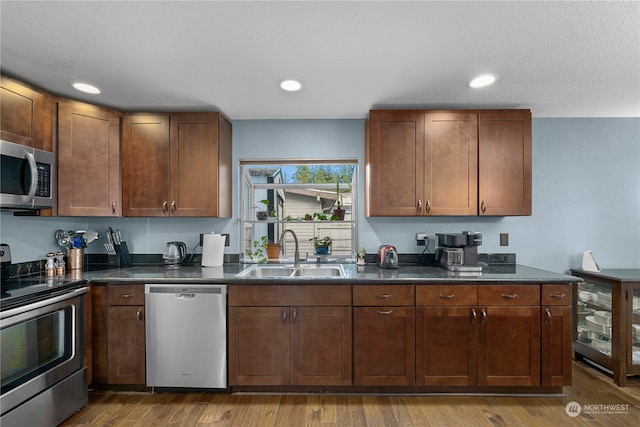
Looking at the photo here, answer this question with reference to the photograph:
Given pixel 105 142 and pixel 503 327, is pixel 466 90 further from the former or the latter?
pixel 105 142

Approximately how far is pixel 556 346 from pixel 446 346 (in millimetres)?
776

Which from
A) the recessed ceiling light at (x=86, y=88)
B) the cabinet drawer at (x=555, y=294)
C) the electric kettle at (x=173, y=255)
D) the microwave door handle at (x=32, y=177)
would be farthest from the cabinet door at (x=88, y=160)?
the cabinet drawer at (x=555, y=294)

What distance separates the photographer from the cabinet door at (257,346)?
250 centimetres

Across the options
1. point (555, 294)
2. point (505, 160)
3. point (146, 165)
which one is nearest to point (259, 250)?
point (146, 165)

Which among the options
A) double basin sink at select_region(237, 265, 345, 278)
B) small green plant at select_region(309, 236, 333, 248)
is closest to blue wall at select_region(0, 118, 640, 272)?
small green plant at select_region(309, 236, 333, 248)

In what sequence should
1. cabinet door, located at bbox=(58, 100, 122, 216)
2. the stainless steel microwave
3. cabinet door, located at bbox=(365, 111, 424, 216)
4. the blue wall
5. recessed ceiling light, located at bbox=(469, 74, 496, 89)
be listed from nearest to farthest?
the stainless steel microwave < recessed ceiling light, located at bbox=(469, 74, 496, 89) < cabinet door, located at bbox=(58, 100, 122, 216) < cabinet door, located at bbox=(365, 111, 424, 216) < the blue wall

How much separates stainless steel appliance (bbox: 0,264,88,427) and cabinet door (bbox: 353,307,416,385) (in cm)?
191

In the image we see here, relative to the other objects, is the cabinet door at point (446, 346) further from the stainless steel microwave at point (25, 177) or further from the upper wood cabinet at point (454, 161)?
the stainless steel microwave at point (25, 177)

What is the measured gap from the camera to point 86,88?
250cm

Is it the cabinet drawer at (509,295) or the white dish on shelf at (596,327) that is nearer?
the cabinet drawer at (509,295)

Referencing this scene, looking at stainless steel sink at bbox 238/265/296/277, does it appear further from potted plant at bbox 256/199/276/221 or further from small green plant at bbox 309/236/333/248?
potted plant at bbox 256/199/276/221

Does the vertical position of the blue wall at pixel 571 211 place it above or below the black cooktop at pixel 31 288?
above

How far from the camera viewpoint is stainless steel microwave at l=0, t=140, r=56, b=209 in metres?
2.07

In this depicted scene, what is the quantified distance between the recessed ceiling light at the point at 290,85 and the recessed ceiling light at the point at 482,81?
3.99ft
